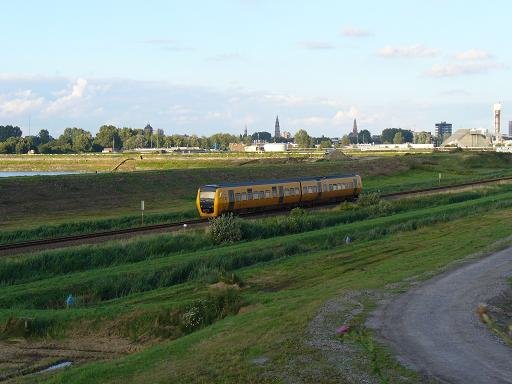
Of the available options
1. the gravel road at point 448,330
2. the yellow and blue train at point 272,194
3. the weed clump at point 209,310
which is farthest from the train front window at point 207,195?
the gravel road at point 448,330

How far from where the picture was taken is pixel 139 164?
11638cm

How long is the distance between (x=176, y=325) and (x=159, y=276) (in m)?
6.84

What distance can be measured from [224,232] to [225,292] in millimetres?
12523

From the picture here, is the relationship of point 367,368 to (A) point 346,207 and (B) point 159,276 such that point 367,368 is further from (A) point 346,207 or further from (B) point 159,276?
(A) point 346,207

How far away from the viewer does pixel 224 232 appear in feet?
106

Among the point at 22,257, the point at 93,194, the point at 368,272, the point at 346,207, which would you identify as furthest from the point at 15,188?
the point at 368,272

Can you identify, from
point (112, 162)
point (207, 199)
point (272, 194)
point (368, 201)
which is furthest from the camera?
point (112, 162)

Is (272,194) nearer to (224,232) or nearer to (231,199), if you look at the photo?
(231,199)

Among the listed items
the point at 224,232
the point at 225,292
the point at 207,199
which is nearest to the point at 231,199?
the point at 207,199

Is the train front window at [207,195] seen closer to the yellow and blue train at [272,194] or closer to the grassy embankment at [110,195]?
the yellow and blue train at [272,194]

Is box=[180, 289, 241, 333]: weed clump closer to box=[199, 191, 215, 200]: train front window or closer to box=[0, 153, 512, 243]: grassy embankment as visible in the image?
box=[0, 153, 512, 243]: grassy embankment

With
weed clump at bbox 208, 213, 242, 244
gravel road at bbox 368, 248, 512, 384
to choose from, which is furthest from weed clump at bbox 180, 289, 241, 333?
weed clump at bbox 208, 213, 242, 244

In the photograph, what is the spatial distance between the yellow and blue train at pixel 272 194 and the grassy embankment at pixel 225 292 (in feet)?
14.1

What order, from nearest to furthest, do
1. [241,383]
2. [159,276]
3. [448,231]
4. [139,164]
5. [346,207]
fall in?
[241,383], [159,276], [448,231], [346,207], [139,164]
